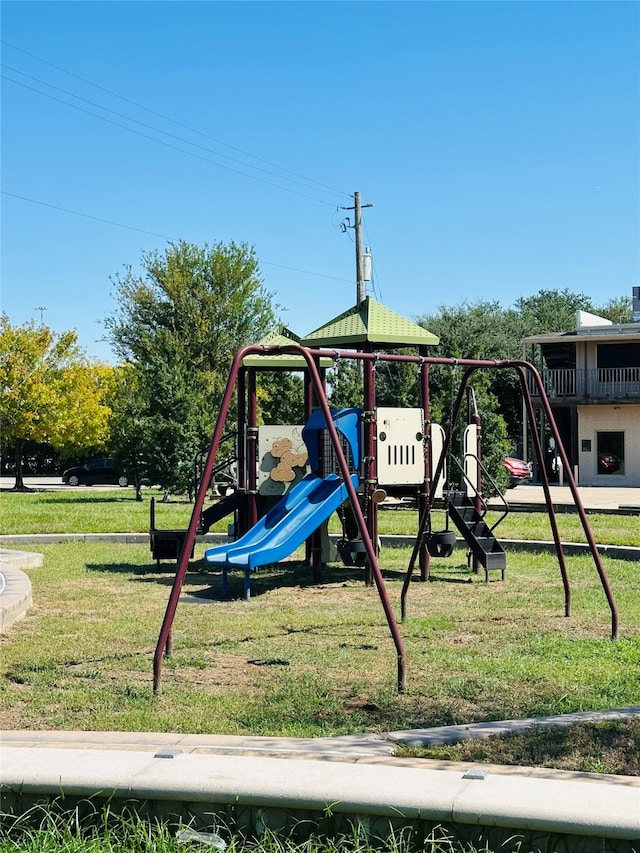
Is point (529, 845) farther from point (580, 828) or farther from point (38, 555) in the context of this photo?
point (38, 555)

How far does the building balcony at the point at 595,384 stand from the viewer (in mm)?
39000

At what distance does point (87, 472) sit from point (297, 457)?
3251cm

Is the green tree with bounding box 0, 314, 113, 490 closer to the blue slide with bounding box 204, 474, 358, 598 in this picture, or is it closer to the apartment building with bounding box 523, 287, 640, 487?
the apartment building with bounding box 523, 287, 640, 487

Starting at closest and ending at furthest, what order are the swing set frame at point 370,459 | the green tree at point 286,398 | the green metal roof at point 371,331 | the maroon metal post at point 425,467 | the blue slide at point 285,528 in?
the swing set frame at point 370,459 < the blue slide at point 285,528 < the maroon metal post at point 425,467 < the green metal roof at point 371,331 < the green tree at point 286,398

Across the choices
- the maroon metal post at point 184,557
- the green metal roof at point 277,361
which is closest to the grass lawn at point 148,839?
the maroon metal post at point 184,557

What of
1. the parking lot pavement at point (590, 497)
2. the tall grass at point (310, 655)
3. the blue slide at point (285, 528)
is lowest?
the tall grass at point (310, 655)

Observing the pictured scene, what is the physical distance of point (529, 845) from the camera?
141 inches

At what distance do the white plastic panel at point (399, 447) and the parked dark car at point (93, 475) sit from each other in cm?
Answer: 3296

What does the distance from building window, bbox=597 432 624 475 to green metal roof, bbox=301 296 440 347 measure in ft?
93.1

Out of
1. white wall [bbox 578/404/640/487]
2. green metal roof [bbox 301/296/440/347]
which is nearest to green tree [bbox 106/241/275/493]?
white wall [bbox 578/404/640/487]

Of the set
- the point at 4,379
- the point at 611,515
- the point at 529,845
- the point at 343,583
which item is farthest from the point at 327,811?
the point at 4,379

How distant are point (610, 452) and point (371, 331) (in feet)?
97.0

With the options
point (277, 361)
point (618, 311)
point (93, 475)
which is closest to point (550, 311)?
point (618, 311)

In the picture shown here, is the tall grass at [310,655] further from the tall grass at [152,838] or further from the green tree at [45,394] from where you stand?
the green tree at [45,394]
